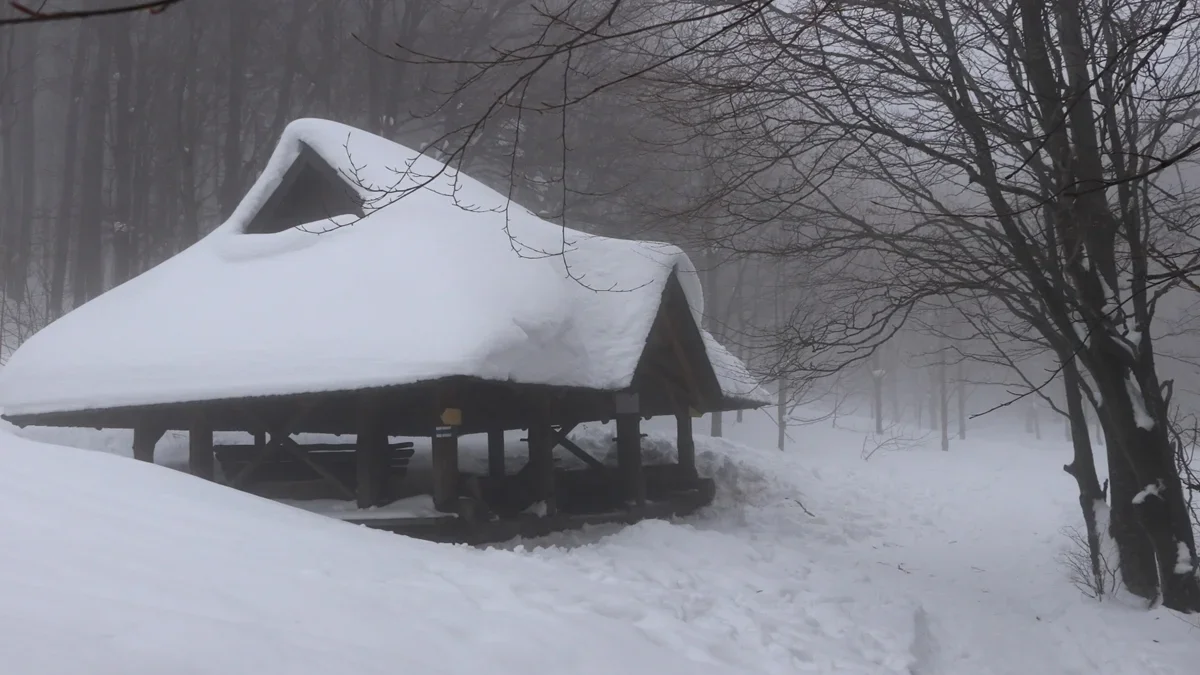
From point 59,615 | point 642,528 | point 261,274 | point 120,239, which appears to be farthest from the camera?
point 120,239

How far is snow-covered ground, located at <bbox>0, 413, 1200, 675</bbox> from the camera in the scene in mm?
3086

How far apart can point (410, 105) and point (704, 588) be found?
16.4 m

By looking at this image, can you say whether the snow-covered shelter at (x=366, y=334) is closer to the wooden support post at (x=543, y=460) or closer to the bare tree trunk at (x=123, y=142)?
the wooden support post at (x=543, y=460)

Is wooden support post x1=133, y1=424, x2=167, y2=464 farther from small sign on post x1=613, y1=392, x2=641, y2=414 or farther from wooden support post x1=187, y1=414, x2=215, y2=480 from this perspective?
small sign on post x1=613, y1=392, x2=641, y2=414

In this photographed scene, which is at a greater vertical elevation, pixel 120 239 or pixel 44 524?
pixel 120 239

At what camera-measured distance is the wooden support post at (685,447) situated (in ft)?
44.3

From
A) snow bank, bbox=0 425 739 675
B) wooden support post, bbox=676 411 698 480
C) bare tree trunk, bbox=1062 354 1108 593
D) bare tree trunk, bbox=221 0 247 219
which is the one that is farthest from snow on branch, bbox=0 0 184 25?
bare tree trunk, bbox=221 0 247 219

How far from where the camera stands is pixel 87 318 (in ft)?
37.3

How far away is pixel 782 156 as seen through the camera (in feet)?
24.0

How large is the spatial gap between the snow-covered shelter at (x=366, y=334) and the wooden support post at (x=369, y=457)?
0.9 inches

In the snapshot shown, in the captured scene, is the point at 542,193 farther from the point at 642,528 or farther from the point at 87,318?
the point at 642,528

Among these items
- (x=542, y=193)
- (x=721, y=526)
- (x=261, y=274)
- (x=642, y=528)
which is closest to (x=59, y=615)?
(x=642, y=528)

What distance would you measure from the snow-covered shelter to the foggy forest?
99 centimetres

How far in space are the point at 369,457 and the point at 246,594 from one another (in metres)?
6.14
